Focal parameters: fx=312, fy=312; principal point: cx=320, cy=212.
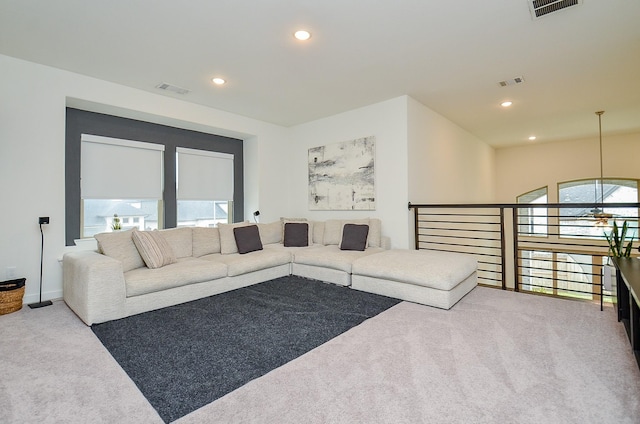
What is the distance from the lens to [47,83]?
140 inches

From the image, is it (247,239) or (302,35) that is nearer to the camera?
(302,35)

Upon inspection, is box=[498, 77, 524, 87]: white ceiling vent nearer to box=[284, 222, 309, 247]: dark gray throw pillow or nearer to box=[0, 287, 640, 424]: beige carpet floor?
box=[0, 287, 640, 424]: beige carpet floor

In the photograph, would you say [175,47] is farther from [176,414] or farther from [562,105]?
[562,105]

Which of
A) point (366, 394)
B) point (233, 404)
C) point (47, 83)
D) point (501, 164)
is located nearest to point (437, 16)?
point (366, 394)

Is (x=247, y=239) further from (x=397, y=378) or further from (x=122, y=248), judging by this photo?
(x=397, y=378)

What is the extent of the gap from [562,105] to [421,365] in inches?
204

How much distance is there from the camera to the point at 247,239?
449 centimetres

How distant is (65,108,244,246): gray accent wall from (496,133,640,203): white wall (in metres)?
7.05

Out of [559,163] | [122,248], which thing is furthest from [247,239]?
[559,163]

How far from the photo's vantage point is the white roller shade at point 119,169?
4.17 m

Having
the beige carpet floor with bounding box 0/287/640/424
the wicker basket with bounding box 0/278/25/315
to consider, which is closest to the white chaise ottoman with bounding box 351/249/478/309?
the beige carpet floor with bounding box 0/287/640/424

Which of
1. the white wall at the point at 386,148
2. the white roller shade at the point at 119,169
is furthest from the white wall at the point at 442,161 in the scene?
the white roller shade at the point at 119,169

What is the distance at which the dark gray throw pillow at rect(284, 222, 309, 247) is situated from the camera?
4969 millimetres

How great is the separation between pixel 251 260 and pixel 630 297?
357 centimetres
